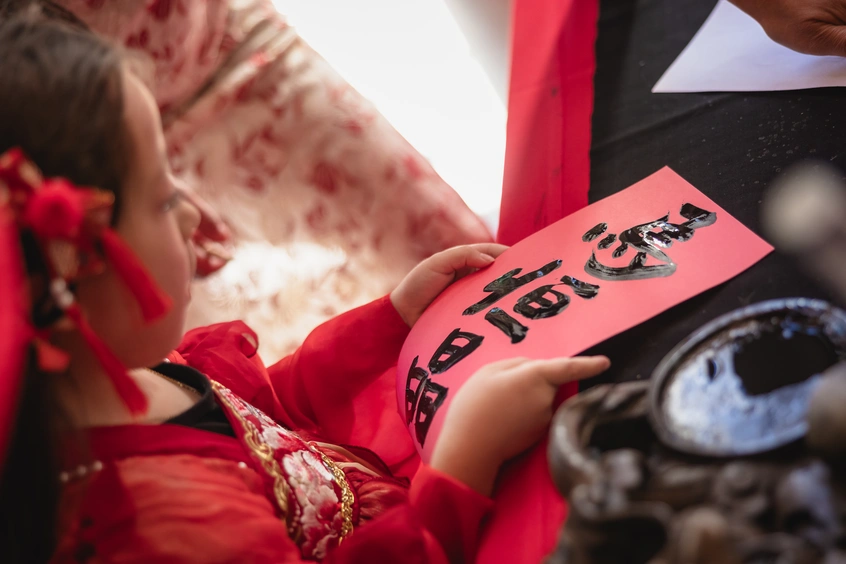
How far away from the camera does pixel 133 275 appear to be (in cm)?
38

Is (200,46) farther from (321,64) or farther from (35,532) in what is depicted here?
(35,532)

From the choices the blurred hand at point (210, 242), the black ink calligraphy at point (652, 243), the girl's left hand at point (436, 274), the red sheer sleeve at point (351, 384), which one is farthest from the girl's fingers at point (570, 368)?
the blurred hand at point (210, 242)

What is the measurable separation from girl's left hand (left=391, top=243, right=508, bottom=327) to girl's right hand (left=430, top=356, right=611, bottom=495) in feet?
0.69

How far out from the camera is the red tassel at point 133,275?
1.23 feet

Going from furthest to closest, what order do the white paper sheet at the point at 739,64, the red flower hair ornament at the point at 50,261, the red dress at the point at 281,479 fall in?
the white paper sheet at the point at 739,64 < the red dress at the point at 281,479 < the red flower hair ornament at the point at 50,261

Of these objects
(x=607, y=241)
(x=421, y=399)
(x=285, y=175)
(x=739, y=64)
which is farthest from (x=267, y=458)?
(x=739, y=64)

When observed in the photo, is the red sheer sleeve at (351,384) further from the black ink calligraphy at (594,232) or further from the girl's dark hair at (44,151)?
the girl's dark hair at (44,151)

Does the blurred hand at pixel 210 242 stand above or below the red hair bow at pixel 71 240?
below

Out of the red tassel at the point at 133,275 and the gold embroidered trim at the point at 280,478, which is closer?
the red tassel at the point at 133,275

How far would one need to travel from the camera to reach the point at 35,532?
41cm

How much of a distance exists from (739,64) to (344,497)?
672 millimetres

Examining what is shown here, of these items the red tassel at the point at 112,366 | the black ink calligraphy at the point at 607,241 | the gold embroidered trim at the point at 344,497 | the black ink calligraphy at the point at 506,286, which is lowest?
the gold embroidered trim at the point at 344,497

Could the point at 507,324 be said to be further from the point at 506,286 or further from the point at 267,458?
the point at 267,458

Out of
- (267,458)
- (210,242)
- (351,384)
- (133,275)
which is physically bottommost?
(351,384)
